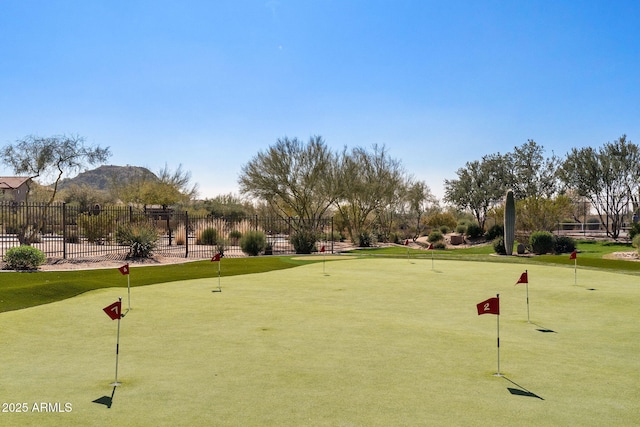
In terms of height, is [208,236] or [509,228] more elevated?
[509,228]

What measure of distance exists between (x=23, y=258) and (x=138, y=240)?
627 cm

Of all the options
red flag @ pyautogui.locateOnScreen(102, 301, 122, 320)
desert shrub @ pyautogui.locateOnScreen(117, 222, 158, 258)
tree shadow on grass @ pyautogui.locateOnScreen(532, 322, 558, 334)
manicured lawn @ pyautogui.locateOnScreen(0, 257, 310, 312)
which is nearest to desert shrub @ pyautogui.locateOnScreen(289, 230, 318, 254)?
manicured lawn @ pyautogui.locateOnScreen(0, 257, 310, 312)

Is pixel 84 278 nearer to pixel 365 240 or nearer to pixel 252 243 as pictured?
pixel 252 243

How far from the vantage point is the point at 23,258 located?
19.9 meters

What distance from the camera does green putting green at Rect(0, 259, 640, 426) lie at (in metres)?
5.19

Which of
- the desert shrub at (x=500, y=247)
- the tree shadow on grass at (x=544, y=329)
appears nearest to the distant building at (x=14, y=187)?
the desert shrub at (x=500, y=247)

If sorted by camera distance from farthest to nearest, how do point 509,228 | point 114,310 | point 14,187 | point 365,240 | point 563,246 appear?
point 14,187 < point 365,240 < point 563,246 < point 509,228 < point 114,310

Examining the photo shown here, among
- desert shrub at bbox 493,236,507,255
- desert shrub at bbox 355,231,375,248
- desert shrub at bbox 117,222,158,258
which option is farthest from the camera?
desert shrub at bbox 355,231,375,248

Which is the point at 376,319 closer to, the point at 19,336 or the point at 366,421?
the point at 366,421

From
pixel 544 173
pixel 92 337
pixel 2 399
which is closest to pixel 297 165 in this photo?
pixel 544 173

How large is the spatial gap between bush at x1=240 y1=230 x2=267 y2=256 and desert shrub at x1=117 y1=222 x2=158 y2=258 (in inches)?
219

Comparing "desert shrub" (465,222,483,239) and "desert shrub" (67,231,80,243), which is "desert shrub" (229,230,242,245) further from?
"desert shrub" (465,222,483,239)

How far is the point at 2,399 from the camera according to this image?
5.56 meters

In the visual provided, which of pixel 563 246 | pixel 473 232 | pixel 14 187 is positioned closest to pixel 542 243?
pixel 563 246
